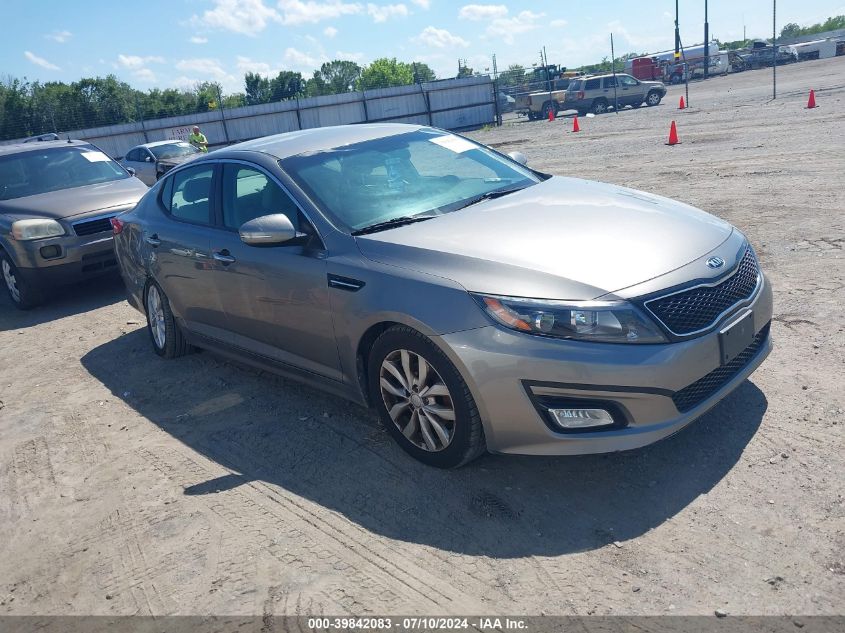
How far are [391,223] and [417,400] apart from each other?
1.07 metres

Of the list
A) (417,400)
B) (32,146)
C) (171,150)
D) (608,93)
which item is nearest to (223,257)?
(417,400)

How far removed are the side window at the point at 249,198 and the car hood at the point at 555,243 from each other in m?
0.75

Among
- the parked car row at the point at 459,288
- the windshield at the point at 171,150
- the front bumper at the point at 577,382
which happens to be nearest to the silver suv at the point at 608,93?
the windshield at the point at 171,150

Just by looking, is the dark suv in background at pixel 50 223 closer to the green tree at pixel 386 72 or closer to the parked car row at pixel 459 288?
the parked car row at pixel 459 288

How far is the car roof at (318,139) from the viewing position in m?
5.01

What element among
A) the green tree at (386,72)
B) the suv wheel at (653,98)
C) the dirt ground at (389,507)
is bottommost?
the dirt ground at (389,507)

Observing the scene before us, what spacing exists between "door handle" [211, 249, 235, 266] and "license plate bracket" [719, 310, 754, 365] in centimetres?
303

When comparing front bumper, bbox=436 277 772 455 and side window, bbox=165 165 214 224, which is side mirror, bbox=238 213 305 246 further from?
front bumper, bbox=436 277 772 455

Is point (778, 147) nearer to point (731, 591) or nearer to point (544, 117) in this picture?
point (731, 591)

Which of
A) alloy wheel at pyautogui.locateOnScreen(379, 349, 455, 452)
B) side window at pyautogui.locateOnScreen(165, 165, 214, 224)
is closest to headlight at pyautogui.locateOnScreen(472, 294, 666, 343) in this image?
alloy wheel at pyautogui.locateOnScreen(379, 349, 455, 452)

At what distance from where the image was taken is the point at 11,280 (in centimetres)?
891

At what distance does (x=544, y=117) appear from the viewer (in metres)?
36.5

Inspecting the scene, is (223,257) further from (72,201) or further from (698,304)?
(72,201)

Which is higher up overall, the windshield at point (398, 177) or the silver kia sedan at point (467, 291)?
the windshield at point (398, 177)
